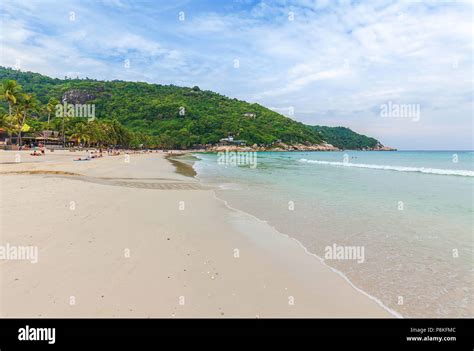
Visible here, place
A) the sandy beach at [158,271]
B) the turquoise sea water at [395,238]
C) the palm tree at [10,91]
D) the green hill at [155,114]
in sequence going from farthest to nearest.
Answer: the green hill at [155,114] → the palm tree at [10,91] → the turquoise sea water at [395,238] → the sandy beach at [158,271]

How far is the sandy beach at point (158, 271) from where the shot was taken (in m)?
4.02

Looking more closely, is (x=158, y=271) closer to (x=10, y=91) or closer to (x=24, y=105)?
(x=10, y=91)

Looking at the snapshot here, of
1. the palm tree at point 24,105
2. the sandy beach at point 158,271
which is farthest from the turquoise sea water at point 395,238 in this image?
the palm tree at point 24,105

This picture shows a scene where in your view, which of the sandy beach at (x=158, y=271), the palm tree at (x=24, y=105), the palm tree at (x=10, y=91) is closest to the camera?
the sandy beach at (x=158, y=271)

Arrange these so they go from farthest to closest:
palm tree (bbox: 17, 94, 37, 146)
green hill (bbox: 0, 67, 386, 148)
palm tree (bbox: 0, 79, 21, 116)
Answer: green hill (bbox: 0, 67, 386, 148), palm tree (bbox: 17, 94, 37, 146), palm tree (bbox: 0, 79, 21, 116)

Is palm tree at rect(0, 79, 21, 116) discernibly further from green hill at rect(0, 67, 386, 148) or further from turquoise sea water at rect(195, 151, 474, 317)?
green hill at rect(0, 67, 386, 148)

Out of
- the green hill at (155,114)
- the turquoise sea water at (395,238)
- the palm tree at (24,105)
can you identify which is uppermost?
the green hill at (155,114)

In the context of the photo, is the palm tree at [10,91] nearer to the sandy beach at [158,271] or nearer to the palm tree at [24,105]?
the palm tree at [24,105]

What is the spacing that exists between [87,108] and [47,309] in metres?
168

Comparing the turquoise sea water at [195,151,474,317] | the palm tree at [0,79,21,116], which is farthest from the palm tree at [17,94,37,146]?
the turquoise sea water at [195,151,474,317]

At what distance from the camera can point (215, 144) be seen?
17525 cm

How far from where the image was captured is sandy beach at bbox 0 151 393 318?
4023 millimetres
